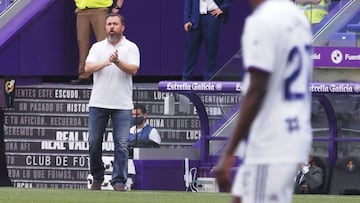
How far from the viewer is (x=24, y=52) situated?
19.4 metres

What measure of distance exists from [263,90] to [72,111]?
12.6 metres

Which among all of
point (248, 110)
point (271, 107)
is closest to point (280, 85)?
point (271, 107)

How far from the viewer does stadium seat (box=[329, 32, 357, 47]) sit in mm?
17172

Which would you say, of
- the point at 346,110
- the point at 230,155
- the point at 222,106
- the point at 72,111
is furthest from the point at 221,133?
the point at 230,155

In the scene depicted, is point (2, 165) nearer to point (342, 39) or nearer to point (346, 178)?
point (342, 39)

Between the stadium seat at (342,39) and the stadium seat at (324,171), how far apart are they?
1.94m

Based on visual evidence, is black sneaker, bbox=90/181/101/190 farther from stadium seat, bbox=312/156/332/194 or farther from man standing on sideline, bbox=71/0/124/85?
man standing on sideline, bbox=71/0/124/85

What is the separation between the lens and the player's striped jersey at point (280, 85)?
6293 millimetres

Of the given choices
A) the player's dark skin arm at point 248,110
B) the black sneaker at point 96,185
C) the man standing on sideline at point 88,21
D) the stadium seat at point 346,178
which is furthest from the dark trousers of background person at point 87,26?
the player's dark skin arm at point 248,110

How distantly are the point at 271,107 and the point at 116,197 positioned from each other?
6858 mm

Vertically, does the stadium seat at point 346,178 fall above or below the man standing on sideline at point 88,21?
below

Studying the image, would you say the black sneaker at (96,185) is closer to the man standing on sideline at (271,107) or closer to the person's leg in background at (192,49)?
the person's leg in background at (192,49)

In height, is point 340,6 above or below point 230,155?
above

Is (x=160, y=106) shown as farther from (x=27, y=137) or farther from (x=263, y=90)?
(x=263, y=90)
